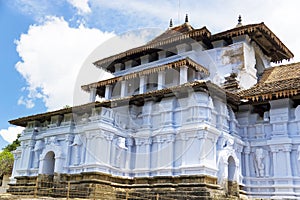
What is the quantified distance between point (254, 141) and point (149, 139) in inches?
188

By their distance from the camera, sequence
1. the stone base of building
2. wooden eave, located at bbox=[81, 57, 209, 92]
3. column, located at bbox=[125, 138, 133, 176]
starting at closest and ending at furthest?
the stone base of building, column, located at bbox=[125, 138, 133, 176], wooden eave, located at bbox=[81, 57, 209, 92]

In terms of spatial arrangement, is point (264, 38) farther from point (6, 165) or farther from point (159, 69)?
point (6, 165)

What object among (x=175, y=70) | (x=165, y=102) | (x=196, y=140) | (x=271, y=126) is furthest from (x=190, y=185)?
(x=175, y=70)

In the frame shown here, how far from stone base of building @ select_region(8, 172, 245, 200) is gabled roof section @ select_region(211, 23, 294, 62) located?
788cm

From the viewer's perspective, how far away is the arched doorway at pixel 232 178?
14384mm

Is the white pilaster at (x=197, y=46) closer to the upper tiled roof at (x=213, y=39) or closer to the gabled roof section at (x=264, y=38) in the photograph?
the upper tiled roof at (x=213, y=39)

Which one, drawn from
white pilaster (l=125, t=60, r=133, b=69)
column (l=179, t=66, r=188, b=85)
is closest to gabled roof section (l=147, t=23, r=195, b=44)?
white pilaster (l=125, t=60, r=133, b=69)

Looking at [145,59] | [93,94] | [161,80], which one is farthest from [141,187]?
[145,59]

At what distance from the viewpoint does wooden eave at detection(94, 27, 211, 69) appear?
18.6m

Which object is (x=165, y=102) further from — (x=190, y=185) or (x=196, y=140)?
(x=190, y=185)

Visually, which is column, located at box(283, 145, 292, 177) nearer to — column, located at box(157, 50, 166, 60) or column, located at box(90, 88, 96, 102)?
column, located at box(157, 50, 166, 60)

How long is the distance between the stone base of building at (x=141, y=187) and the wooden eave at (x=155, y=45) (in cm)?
801

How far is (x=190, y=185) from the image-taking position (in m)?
13.3

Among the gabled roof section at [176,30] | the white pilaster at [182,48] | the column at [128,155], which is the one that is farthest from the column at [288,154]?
the gabled roof section at [176,30]
